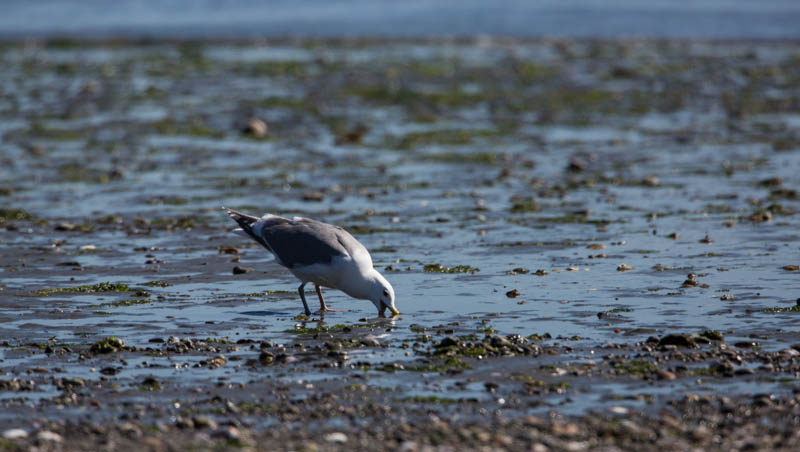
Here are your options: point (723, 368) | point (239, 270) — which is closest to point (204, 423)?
point (723, 368)

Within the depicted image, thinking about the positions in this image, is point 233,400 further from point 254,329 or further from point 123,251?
point 123,251

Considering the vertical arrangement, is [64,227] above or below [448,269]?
below

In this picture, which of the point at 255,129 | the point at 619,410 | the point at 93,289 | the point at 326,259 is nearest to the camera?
the point at 619,410

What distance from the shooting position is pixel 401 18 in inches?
2462

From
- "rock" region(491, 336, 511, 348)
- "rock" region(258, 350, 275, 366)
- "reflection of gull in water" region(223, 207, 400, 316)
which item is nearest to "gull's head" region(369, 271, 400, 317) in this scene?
"reflection of gull in water" region(223, 207, 400, 316)

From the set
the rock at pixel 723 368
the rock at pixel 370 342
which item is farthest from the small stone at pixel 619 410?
the rock at pixel 370 342

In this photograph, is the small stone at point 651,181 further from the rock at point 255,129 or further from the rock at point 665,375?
the rock at point 665,375

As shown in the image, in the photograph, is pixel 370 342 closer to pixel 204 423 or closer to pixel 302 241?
pixel 302 241

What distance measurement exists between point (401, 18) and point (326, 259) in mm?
53464

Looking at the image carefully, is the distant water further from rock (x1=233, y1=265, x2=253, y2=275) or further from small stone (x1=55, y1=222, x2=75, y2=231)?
rock (x1=233, y1=265, x2=253, y2=275)

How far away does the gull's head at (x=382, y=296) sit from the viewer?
10.0 m

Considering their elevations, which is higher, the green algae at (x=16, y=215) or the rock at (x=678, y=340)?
the rock at (x=678, y=340)

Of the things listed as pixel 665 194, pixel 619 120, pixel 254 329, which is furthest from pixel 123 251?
pixel 619 120

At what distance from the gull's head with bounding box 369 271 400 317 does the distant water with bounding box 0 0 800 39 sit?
131 feet
